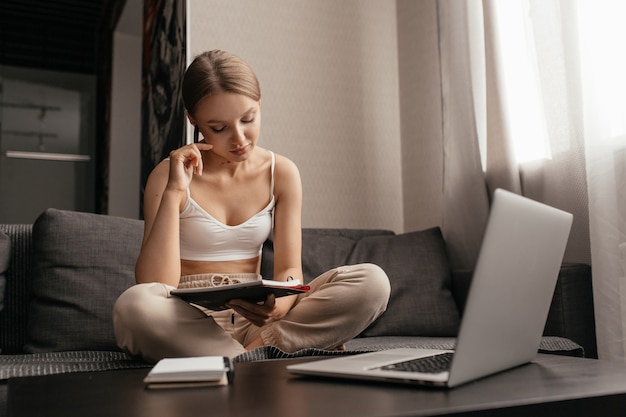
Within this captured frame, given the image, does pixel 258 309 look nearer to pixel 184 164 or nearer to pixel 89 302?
pixel 184 164

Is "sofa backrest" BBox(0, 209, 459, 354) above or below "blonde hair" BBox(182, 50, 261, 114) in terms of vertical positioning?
below

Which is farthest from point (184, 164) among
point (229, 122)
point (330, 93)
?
point (330, 93)

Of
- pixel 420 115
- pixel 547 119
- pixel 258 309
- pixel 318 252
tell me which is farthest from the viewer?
pixel 420 115

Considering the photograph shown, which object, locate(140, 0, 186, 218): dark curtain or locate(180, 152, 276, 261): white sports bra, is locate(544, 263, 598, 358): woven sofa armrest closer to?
locate(180, 152, 276, 261): white sports bra

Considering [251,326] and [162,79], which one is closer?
[251,326]

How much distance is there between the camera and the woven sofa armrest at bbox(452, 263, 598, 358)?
179cm

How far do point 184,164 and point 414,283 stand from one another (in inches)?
35.3

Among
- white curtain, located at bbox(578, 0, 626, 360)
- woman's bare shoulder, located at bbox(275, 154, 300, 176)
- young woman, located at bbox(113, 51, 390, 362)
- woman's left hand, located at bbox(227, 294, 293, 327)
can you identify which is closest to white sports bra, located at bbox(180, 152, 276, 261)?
young woman, located at bbox(113, 51, 390, 362)

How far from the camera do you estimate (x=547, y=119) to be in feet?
6.75

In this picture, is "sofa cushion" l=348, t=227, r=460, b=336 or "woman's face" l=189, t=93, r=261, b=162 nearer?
"woman's face" l=189, t=93, r=261, b=162

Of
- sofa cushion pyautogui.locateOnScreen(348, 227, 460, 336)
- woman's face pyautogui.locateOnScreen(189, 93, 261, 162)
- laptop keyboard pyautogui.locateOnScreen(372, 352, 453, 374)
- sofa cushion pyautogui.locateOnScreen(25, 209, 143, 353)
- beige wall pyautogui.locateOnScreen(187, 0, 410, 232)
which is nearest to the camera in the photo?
laptop keyboard pyautogui.locateOnScreen(372, 352, 453, 374)

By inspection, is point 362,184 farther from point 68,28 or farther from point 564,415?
point 68,28

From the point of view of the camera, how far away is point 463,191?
7.81 ft

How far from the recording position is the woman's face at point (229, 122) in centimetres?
154
